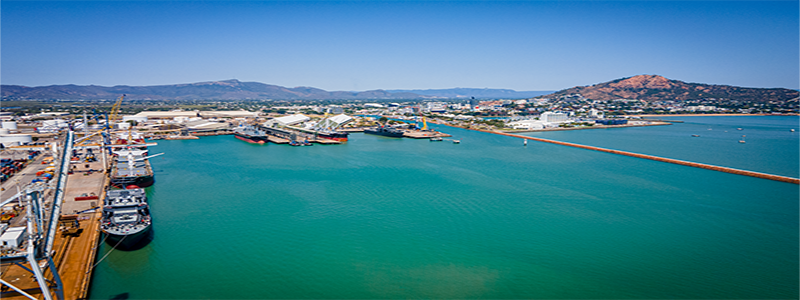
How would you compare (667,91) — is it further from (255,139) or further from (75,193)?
(75,193)

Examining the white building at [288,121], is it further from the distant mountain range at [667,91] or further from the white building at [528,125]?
the distant mountain range at [667,91]

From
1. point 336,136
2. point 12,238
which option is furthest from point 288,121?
point 12,238

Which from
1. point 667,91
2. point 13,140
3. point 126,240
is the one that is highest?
point 667,91

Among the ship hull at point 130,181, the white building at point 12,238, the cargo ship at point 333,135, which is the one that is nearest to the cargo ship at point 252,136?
the cargo ship at point 333,135

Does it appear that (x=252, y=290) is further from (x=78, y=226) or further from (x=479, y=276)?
(x=78, y=226)

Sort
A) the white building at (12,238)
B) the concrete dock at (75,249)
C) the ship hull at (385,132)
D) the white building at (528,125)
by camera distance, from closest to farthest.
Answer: the concrete dock at (75,249) < the white building at (12,238) < the ship hull at (385,132) < the white building at (528,125)
